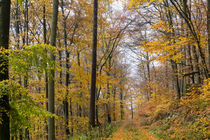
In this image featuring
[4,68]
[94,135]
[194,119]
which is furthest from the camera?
[94,135]

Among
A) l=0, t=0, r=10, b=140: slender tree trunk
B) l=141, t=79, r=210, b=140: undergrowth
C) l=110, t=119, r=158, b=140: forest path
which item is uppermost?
l=0, t=0, r=10, b=140: slender tree trunk

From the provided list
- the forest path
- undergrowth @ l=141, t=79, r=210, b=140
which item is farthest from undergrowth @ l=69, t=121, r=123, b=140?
undergrowth @ l=141, t=79, r=210, b=140

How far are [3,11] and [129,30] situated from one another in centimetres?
1128

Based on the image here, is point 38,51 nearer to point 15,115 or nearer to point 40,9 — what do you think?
point 15,115

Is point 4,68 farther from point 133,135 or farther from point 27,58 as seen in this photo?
point 133,135

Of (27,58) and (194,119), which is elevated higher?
(27,58)

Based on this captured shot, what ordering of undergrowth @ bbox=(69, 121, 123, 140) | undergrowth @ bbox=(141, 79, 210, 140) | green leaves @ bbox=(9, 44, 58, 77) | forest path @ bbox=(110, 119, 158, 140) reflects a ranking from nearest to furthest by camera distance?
1. green leaves @ bbox=(9, 44, 58, 77)
2. undergrowth @ bbox=(141, 79, 210, 140)
3. undergrowth @ bbox=(69, 121, 123, 140)
4. forest path @ bbox=(110, 119, 158, 140)

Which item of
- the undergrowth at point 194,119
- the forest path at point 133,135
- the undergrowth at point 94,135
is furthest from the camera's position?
the forest path at point 133,135

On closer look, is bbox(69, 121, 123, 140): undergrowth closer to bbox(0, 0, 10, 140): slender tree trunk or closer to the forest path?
the forest path

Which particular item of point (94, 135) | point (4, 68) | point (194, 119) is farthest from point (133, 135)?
point (4, 68)

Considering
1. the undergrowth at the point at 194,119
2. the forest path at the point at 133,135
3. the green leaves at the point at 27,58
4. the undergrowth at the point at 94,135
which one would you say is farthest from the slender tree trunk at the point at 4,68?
the undergrowth at the point at 194,119

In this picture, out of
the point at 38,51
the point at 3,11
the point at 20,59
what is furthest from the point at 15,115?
the point at 3,11

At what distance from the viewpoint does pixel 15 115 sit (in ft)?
11.9

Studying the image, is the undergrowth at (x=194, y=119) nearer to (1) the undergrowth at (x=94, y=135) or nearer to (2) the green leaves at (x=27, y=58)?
(1) the undergrowth at (x=94, y=135)
